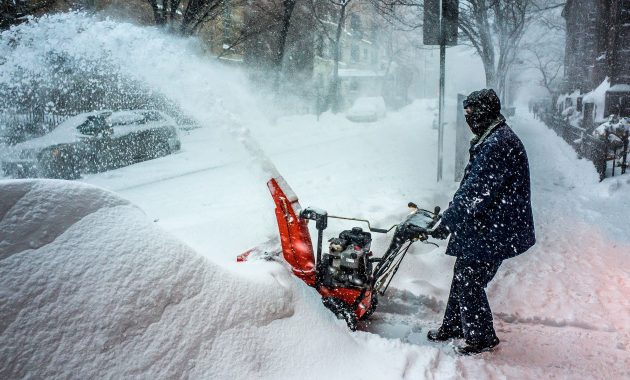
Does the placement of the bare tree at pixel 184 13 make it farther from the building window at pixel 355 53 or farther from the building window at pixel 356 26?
the building window at pixel 355 53

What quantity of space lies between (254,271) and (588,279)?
139 inches

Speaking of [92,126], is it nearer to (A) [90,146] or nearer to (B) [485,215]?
(A) [90,146]

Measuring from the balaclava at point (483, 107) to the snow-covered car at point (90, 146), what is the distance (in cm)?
986

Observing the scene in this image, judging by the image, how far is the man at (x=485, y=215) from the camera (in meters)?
2.72

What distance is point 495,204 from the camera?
8.98 feet

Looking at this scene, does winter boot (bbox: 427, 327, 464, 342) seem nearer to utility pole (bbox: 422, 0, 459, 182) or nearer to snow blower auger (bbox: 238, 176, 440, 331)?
snow blower auger (bbox: 238, 176, 440, 331)

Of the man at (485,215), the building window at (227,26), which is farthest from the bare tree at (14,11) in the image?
the man at (485,215)

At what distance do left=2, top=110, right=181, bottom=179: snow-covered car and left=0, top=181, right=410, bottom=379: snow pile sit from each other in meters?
9.02

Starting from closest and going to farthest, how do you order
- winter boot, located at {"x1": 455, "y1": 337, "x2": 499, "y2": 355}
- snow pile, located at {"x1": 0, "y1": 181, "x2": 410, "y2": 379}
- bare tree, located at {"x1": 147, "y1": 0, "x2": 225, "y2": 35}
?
snow pile, located at {"x1": 0, "y1": 181, "x2": 410, "y2": 379}
winter boot, located at {"x1": 455, "y1": 337, "x2": 499, "y2": 355}
bare tree, located at {"x1": 147, "y1": 0, "x2": 225, "y2": 35}

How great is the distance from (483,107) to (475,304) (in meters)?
1.43

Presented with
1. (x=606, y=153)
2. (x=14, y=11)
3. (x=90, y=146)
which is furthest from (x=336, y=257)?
(x=14, y=11)

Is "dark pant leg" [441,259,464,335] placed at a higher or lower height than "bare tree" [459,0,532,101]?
lower

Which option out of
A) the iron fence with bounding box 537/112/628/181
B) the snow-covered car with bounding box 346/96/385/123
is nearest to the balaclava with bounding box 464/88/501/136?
the iron fence with bounding box 537/112/628/181

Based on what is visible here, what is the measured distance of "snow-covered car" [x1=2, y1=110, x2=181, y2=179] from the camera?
374 inches
